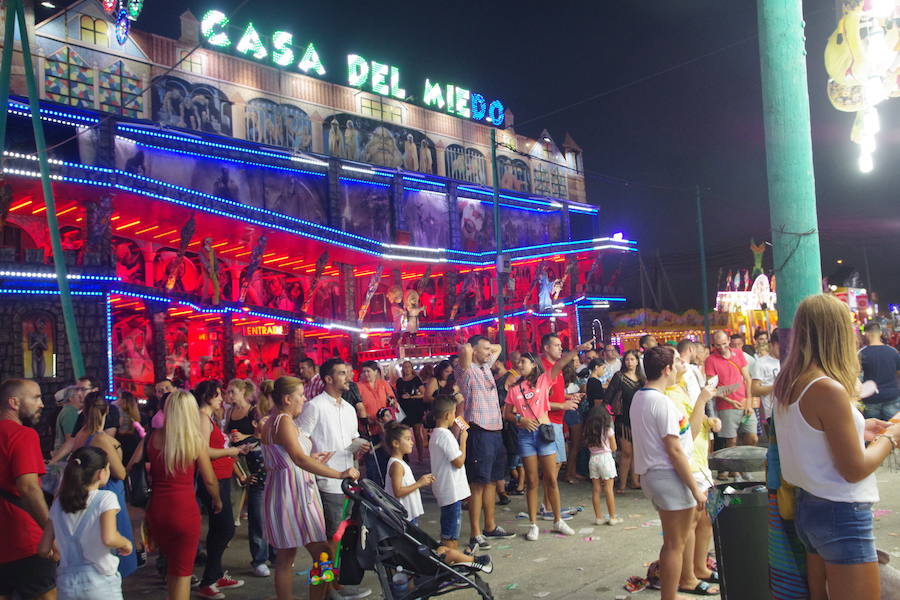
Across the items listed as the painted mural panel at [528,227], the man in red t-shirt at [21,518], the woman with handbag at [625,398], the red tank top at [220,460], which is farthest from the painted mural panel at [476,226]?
the man in red t-shirt at [21,518]

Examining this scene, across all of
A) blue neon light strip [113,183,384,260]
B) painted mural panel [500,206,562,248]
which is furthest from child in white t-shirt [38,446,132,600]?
painted mural panel [500,206,562,248]

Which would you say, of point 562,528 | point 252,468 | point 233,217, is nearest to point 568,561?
point 562,528

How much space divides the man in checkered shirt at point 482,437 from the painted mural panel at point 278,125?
17.6 m

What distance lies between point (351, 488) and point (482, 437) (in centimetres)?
291

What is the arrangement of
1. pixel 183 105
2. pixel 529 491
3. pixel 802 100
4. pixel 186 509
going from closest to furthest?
pixel 802 100, pixel 186 509, pixel 529 491, pixel 183 105

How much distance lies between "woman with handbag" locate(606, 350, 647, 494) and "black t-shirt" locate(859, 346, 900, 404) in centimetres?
283

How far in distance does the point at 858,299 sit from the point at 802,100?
48905 mm

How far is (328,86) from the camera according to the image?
26.5 metres

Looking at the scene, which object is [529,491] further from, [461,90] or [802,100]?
[461,90]

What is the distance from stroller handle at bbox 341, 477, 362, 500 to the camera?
516 centimetres

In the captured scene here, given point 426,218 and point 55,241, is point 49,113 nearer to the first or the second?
point 55,241

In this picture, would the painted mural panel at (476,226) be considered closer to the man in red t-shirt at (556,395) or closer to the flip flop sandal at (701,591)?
the man in red t-shirt at (556,395)

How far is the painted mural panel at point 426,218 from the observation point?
92.2ft

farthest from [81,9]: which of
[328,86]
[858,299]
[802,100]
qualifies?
[858,299]
